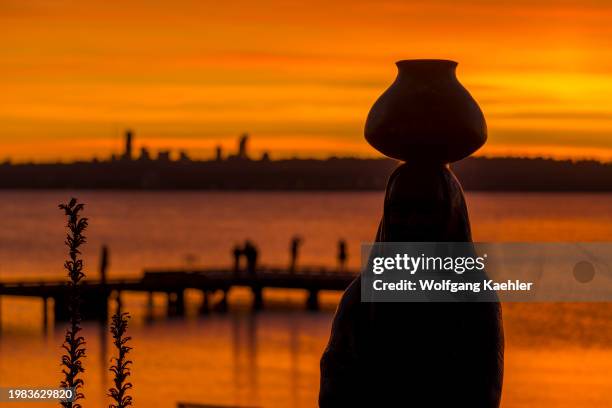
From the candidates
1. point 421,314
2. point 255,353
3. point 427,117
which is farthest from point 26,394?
point 427,117

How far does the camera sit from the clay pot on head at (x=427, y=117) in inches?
257

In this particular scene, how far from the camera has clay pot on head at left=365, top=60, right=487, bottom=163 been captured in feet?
21.5

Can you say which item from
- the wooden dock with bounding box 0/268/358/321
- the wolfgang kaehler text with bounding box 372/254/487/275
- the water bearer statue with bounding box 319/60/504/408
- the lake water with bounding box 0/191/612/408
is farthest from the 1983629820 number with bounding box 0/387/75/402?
the wolfgang kaehler text with bounding box 372/254/487/275

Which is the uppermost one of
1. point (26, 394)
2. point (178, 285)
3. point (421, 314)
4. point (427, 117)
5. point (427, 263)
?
point (427, 117)

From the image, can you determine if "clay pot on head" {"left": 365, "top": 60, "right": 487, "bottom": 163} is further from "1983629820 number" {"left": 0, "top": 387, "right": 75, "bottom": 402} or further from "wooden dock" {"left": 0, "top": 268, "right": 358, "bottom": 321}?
"wooden dock" {"left": 0, "top": 268, "right": 358, "bottom": 321}

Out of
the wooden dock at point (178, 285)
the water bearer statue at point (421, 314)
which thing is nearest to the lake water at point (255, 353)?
the wooden dock at point (178, 285)

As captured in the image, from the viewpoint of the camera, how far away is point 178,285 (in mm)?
51875

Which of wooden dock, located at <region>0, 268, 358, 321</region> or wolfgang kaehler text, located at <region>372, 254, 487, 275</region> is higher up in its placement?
wolfgang kaehler text, located at <region>372, 254, 487, 275</region>

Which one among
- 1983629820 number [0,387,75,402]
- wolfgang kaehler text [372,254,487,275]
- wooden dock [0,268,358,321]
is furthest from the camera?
wooden dock [0,268,358,321]

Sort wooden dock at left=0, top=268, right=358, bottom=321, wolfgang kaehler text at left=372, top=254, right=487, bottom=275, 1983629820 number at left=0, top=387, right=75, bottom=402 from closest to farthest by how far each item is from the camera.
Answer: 1. wolfgang kaehler text at left=372, top=254, right=487, bottom=275
2. 1983629820 number at left=0, top=387, right=75, bottom=402
3. wooden dock at left=0, top=268, right=358, bottom=321

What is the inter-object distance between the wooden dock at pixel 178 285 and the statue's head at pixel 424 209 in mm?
41024

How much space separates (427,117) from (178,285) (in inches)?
1802

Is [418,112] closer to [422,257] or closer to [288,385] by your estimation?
[422,257]

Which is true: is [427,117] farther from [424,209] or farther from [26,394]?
[26,394]
